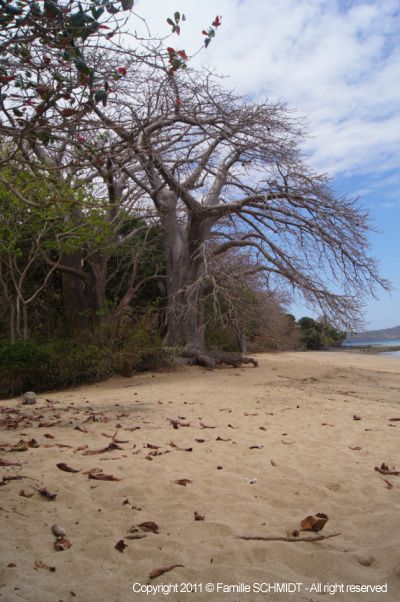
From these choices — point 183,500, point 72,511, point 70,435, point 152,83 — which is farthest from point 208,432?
point 152,83

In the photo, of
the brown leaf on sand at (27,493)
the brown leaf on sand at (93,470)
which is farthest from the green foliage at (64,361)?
the brown leaf on sand at (27,493)

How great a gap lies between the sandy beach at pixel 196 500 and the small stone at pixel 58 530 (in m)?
0.03

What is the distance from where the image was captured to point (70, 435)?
5129mm

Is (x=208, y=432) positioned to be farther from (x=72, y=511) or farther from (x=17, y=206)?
(x=17, y=206)

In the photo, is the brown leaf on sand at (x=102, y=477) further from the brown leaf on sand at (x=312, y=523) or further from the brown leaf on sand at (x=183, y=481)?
the brown leaf on sand at (x=312, y=523)

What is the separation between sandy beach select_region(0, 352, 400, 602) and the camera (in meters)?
2.27

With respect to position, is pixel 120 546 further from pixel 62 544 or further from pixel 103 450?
pixel 103 450

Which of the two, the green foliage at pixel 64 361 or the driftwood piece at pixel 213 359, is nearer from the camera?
the green foliage at pixel 64 361

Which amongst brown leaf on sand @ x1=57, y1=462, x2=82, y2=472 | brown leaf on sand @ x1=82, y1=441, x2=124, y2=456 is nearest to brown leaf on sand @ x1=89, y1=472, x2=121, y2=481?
brown leaf on sand @ x1=57, y1=462, x2=82, y2=472

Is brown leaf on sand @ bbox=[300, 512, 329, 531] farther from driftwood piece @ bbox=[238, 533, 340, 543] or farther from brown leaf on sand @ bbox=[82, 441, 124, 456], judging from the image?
brown leaf on sand @ bbox=[82, 441, 124, 456]

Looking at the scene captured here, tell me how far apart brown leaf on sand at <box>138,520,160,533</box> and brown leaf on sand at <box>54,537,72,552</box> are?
44 cm

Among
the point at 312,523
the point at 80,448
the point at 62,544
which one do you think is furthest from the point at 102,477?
the point at 312,523

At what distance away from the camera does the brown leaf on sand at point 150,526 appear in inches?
111

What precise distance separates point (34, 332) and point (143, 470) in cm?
884
